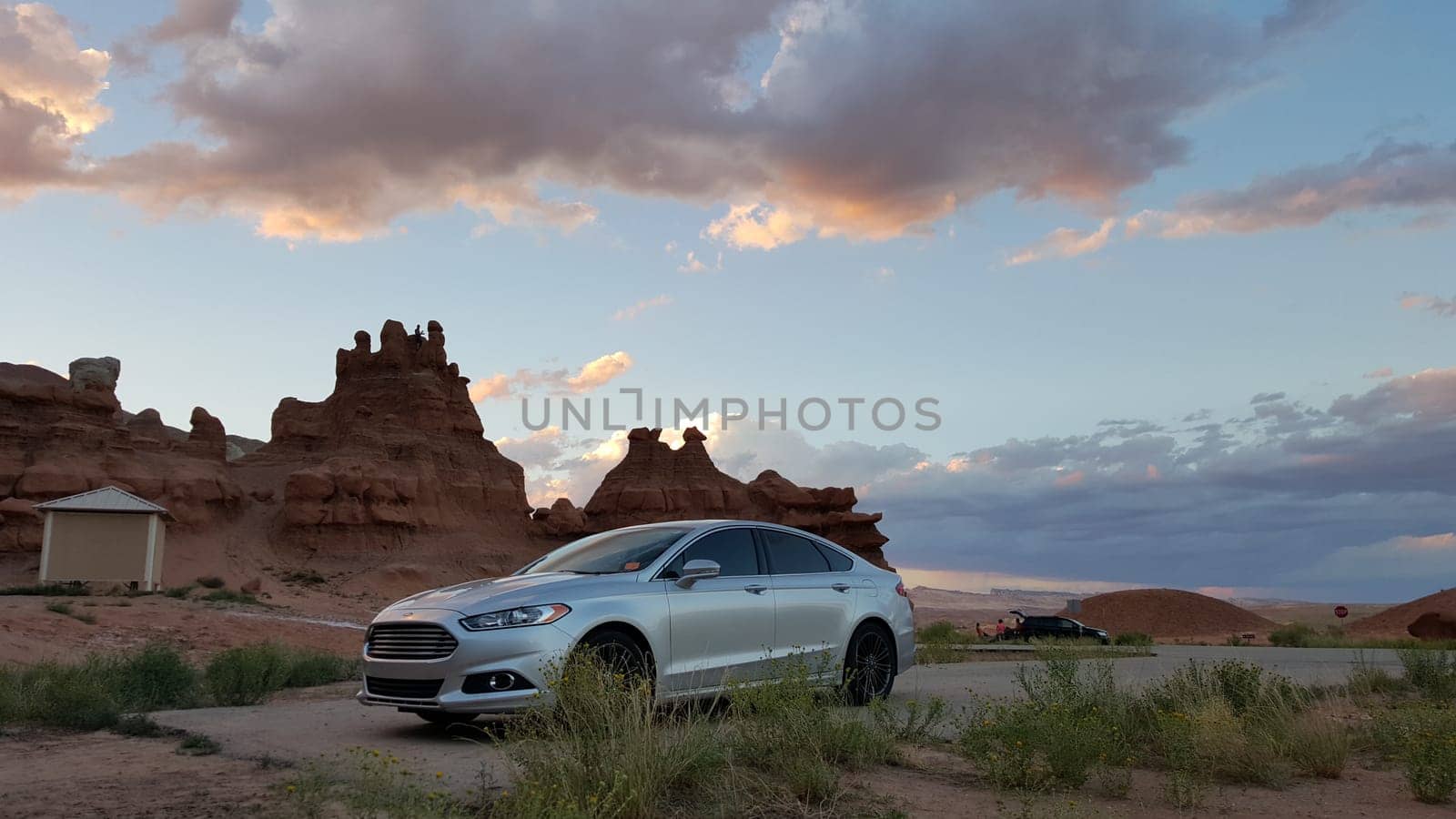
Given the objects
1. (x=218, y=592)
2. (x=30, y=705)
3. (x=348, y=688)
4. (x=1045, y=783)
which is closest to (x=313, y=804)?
(x=1045, y=783)

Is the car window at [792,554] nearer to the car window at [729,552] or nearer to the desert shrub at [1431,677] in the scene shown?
the car window at [729,552]

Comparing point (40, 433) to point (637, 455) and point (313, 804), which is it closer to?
point (637, 455)

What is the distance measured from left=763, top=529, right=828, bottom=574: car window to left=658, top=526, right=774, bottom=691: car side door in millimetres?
216

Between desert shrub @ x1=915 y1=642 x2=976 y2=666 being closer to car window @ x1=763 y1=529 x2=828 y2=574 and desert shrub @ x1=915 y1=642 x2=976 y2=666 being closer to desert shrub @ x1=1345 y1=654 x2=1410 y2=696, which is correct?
desert shrub @ x1=1345 y1=654 x2=1410 y2=696

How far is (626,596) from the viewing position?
746 centimetres

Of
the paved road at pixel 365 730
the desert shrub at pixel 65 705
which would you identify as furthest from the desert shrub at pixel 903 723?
the desert shrub at pixel 65 705

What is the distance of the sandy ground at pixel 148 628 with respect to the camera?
2103 centimetres

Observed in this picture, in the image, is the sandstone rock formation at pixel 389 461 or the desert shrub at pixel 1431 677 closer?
the desert shrub at pixel 1431 677

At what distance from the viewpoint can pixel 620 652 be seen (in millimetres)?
Result: 7230

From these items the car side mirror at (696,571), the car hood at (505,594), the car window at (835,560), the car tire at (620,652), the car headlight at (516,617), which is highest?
the car window at (835,560)

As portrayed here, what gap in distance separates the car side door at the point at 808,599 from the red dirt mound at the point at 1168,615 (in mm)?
35227

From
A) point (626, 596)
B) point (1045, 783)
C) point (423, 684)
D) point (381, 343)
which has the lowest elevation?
point (1045, 783)

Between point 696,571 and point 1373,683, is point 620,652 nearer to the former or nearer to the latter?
point 696,571

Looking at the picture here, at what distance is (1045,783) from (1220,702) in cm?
230
